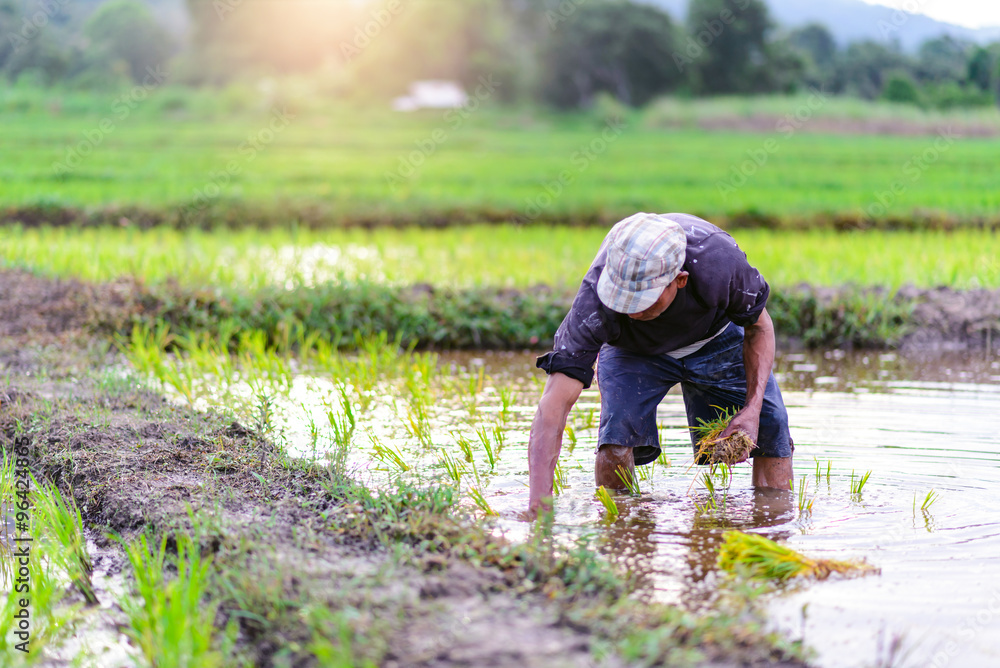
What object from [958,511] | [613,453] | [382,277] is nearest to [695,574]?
[613,453]

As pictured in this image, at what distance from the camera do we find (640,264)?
8.41ft

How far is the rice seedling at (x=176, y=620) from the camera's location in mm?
1934

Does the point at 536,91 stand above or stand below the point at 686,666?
above

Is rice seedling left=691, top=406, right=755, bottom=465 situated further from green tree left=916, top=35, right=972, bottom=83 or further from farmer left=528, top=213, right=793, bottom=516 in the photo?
green tree left=916, top=35, right=972, bottom=83

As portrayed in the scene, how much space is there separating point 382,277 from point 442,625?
18.0 feet

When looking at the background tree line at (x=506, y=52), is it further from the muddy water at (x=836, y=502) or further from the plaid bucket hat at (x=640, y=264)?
the plaid bucket hat at (x=640, y=264)

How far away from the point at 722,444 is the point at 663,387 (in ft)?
1.18

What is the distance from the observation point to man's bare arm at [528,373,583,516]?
266 cm

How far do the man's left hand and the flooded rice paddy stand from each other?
0.33 metres

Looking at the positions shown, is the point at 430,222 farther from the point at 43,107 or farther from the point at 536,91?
the point at 536,91

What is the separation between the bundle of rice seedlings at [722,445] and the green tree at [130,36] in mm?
36931

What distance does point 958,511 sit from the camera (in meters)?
3.14

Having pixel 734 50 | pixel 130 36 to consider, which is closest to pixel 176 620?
pixel 734 50

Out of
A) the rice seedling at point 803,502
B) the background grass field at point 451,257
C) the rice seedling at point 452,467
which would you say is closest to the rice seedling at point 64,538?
the rice seedling at point 452,467
